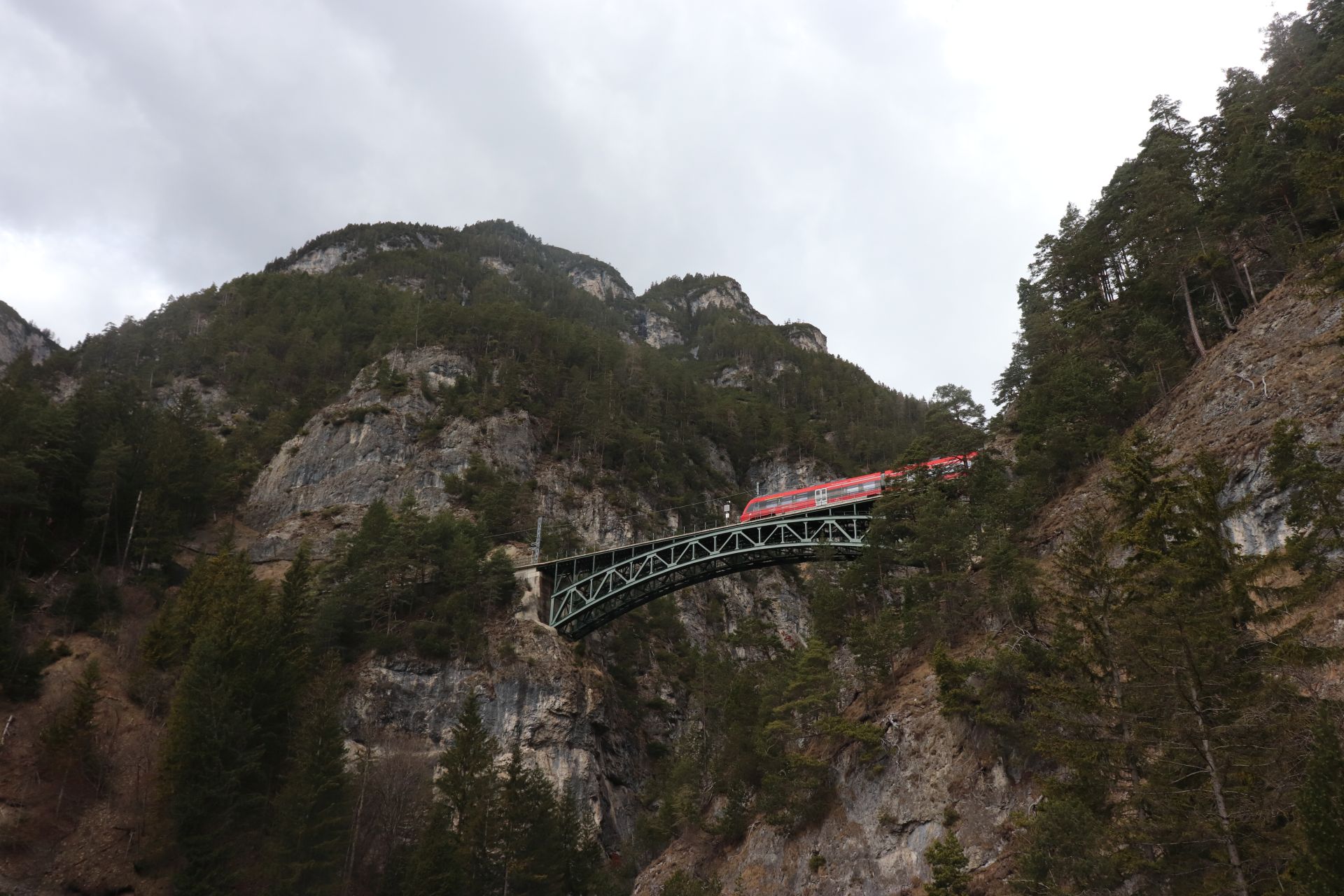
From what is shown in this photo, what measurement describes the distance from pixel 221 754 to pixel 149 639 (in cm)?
951

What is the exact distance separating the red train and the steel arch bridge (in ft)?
3.09

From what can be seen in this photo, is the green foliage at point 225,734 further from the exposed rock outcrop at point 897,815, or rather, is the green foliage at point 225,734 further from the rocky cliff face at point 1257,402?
the rocky cliff face at point 1257,402

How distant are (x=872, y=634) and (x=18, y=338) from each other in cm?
12642

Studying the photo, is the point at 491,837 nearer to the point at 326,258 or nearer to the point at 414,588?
the point at 414,588

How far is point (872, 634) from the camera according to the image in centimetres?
2655

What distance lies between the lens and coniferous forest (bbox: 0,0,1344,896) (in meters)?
12.1

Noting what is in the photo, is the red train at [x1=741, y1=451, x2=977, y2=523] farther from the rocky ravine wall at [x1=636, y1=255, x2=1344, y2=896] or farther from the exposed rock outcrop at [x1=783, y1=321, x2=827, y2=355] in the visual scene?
the exposed rock outcrop at [x1=783, y1=321, x2=827, y2=355]

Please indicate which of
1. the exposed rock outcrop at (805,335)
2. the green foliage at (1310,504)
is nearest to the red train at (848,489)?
the green foliage at (1310,504)

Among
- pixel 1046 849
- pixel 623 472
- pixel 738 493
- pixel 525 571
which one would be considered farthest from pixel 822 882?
pixel 738 493

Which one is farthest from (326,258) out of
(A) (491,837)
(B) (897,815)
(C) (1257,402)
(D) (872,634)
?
(C) (1257,402)

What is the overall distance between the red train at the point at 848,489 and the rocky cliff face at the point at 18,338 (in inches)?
4065

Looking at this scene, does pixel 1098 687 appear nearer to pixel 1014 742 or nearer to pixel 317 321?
pixel 1014 742

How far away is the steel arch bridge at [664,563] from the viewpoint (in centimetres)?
4284

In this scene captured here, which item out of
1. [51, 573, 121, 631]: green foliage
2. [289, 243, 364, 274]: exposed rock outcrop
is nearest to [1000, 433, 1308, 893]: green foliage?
[51, 573, 121, 631]: green foliage
